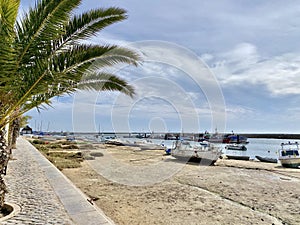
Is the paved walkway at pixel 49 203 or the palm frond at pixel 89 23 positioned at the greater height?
the palm frond at pixel 89 23

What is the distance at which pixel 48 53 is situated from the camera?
16.2ft

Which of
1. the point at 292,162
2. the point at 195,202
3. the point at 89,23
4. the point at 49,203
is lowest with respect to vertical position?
the point at 292,162

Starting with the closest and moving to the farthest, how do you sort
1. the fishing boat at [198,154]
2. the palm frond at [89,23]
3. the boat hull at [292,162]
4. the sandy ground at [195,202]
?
the palm frond at [89,23] < the sandy ground at [195,202] < the fishing boat at [198,154] < the boat hull at [292,162]

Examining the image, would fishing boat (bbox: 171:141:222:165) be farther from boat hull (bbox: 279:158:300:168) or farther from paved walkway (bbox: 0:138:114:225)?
paved walkway (bbox: 0:138:114:225)

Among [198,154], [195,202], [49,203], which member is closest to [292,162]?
[198,154]

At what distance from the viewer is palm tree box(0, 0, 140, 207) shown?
14.1ft

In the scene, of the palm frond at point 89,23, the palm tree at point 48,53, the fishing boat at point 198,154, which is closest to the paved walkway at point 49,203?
the palm tree at point 48,53

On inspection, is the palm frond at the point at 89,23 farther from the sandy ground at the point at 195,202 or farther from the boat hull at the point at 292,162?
the boat hull at the point at 292,162

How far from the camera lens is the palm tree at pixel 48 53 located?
429cm

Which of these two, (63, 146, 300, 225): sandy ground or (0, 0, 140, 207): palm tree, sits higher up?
(0, 0, 140, 207): palm tree

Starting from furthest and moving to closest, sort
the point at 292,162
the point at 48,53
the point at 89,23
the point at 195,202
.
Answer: the point at 292,162
the point at 195,202
the point at 89,23
the point at 48,53

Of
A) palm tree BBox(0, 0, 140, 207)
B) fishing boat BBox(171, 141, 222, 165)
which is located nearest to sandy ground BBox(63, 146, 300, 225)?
palm tree BBox(0, 0, 140, 207)

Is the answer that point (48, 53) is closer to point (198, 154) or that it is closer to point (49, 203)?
point (49, 203)

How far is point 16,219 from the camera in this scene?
16.7 ft
